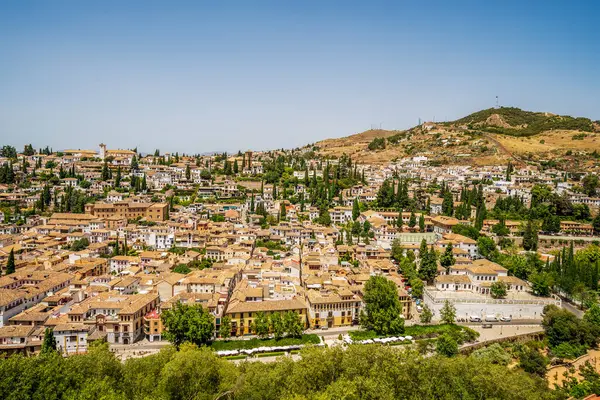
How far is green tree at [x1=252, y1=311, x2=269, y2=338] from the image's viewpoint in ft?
72.6

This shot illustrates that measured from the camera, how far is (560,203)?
43.7 metres

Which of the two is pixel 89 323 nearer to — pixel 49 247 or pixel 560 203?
pixel 49 247

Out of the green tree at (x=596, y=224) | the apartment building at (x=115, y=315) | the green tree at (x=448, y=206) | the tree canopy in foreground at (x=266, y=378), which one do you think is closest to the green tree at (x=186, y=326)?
the apartment building at (x=115, y=315)

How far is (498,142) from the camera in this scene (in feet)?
251

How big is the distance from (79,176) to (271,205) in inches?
1028

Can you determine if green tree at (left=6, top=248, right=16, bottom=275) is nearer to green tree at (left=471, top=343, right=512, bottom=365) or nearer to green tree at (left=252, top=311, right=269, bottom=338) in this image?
green tree at (left=252, top=311, right=269, bottom=338)

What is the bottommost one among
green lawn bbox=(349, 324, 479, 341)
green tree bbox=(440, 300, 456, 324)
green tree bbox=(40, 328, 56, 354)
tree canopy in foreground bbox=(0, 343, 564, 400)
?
green lawn bbox=(349, 324, 479, 341)

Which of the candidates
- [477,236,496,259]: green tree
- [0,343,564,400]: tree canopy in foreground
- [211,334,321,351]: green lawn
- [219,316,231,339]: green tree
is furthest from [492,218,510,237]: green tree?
[219,316,231,339]: green tree

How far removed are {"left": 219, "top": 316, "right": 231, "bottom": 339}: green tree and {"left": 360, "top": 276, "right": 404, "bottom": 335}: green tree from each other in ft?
24.4

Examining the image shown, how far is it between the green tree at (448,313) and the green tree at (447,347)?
13.0ft

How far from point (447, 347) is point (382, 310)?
12.7 feet

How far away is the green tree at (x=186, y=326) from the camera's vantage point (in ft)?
68.0

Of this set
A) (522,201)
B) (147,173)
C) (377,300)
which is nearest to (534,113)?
(522,201)

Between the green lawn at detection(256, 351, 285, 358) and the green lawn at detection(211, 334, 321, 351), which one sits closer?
the green lawn at detection(256, 351, 285, 358)
